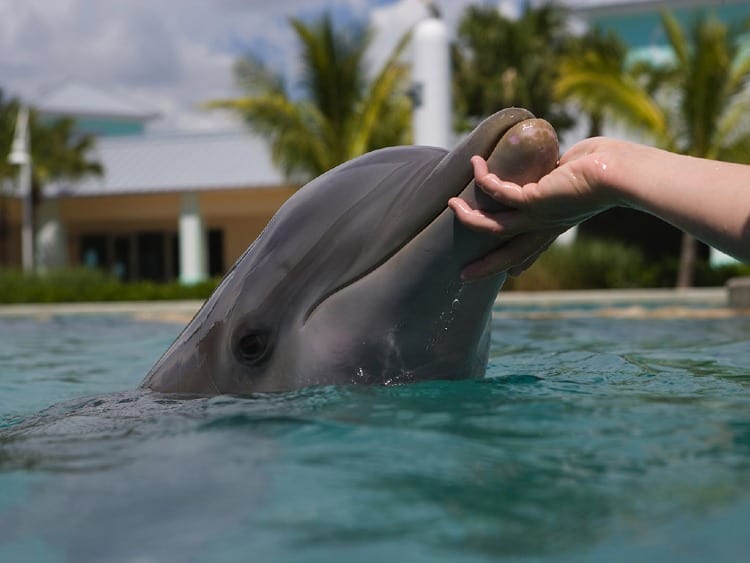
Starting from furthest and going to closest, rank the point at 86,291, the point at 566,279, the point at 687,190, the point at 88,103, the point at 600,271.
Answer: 1. the point at 88,103
2. the point at 86,291
3. the point at 600,271
4. the point at 566,279
5. the point at 687,190

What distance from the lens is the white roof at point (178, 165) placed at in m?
29.9

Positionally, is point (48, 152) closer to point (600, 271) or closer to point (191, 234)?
point (191, 234)

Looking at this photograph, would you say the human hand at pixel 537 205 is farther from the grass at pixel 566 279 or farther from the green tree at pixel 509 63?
the green tree at pixel 509 63

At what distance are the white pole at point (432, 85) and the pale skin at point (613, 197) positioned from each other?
1390cm

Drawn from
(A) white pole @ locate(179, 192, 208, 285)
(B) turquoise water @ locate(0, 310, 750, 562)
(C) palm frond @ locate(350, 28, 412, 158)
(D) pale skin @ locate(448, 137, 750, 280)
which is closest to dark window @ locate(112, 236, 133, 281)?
(A) white pole @ locate(179, 192, 208, 285)

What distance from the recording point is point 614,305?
1553cm

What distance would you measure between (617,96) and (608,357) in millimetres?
16487

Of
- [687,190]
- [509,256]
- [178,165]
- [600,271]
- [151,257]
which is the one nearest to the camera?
[687,190]

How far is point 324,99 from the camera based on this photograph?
70.1 ft

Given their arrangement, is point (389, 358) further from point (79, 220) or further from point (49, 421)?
point (79, 220)

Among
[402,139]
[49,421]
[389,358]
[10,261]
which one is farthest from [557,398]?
[10,261]

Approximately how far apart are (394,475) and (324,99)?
19.6 m

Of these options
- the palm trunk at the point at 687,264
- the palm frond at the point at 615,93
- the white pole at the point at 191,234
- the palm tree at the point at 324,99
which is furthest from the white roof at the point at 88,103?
the palm trunk at the point at 687,264

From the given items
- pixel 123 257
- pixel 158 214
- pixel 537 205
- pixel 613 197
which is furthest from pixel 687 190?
pixel 123 257
